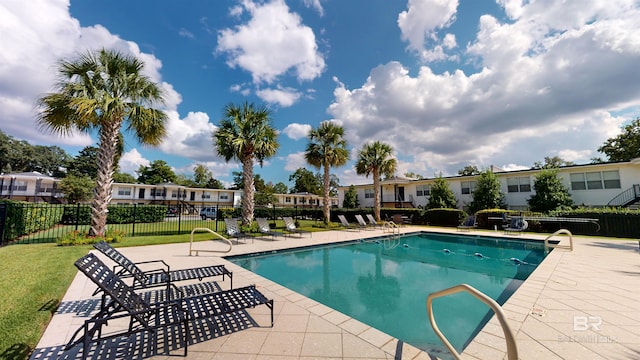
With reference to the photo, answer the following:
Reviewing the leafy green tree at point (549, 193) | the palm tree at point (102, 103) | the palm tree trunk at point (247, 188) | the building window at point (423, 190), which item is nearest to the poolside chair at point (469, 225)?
the leafy green tree at point (549, 193)

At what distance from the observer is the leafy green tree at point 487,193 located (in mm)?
20359

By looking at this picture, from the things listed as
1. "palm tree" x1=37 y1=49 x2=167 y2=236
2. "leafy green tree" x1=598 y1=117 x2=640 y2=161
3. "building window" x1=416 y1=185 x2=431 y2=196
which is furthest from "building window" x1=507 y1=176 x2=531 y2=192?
"palm tree" x1=37 y1=49 x2=167 y2=236

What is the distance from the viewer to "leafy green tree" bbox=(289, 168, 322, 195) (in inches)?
2279

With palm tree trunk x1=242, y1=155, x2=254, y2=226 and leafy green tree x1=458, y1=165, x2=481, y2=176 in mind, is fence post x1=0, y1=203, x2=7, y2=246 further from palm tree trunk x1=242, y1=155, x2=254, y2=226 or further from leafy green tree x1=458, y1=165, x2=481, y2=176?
leafy green tree x1=458, y1=165, x2=481, y2=176

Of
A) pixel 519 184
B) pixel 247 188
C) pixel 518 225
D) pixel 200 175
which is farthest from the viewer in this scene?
pixel 200 175

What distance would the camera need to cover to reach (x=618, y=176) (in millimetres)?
17328

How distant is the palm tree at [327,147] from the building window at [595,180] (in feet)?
58.5

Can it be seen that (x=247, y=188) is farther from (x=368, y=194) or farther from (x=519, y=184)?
(x=519, y=184)

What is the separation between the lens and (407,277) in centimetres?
717

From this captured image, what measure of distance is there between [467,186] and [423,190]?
4.50 m

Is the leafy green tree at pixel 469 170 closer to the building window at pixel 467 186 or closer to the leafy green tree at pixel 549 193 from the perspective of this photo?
the building window at pixel 467 186

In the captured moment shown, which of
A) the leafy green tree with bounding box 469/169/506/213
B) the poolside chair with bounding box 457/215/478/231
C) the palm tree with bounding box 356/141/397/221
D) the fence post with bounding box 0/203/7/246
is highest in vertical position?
the palm tree with bounding box 356/141/397/221

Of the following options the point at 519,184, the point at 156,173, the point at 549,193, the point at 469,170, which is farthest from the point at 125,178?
the point at 469,170

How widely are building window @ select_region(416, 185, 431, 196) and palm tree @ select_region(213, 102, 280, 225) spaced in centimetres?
2006
